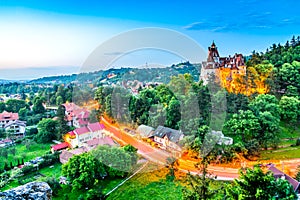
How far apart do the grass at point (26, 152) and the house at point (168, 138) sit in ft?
21.0

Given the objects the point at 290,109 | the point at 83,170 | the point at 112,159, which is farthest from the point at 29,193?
the point at 290,109

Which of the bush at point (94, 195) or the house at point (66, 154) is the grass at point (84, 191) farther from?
the house at point (66, 154)

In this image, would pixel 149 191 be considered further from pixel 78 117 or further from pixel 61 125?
pixel 78 117

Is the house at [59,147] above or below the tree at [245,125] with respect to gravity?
below

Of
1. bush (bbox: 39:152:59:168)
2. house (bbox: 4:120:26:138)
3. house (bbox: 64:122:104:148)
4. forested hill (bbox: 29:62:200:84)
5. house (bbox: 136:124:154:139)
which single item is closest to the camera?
bush (bbox: 39:152:59:168)

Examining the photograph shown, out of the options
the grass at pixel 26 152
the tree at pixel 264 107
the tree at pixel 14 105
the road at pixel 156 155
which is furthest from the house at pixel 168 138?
the tree at pixel 14 105

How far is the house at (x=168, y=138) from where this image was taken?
12172 mm

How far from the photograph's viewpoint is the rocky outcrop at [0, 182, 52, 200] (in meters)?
1.51

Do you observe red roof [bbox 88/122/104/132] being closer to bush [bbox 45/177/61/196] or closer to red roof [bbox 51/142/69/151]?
red roof [bbox 51/142/69/151]

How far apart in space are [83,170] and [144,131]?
4552mm

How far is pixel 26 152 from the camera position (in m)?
14.8

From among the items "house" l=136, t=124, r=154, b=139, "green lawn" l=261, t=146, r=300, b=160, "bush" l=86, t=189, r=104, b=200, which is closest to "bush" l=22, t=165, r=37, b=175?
"bush" l=86, t=189, r=104, b=200

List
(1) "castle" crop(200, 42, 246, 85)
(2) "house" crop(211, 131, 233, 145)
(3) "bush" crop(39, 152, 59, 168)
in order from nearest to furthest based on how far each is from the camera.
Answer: (2) "house" crop(211, 131, 233, 145)
(3) "bush" crop(39, 152, 59, 168)
(1) "castle" crop(200, 42, 246, 85)

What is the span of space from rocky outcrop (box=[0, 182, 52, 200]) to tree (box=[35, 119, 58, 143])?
16102mm
